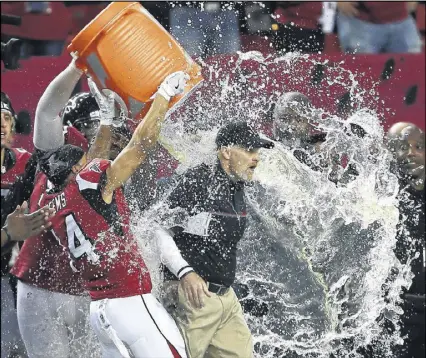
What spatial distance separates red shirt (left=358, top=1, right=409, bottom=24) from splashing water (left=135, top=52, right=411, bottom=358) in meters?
2.01

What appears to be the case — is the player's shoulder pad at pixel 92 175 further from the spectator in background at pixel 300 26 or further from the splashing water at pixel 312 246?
the spectator in background at pixel 300 26

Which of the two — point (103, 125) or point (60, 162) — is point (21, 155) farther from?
point (60, 162)

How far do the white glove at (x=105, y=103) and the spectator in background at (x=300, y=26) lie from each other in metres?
2.63

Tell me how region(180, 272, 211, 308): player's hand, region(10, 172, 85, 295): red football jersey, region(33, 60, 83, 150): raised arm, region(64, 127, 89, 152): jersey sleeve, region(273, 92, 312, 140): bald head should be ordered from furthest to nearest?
region(273, 92, 312, 140): bald head, region(64, 127, 89, 152): jersey sleeve, region(10, 172, 85, 295): red football jersey, region(33, 60, 83, 150): raised arm, region(180, 272, 211, 308): player's hand

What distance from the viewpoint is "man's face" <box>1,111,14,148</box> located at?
625 centimetres

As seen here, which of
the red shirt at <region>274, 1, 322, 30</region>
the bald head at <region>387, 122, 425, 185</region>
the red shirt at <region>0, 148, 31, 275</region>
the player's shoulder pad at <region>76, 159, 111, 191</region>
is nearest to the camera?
the player's shoulder pad at <region>76, 159, 111, 191</region>

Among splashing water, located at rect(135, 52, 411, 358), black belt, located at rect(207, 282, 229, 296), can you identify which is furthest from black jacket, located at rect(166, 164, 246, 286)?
splashing water, located at rect(135, 52, 411, 358)

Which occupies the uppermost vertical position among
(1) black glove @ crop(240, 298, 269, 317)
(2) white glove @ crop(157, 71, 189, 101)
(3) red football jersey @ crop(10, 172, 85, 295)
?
(2) white glove @ crop(157, 71, 189, 101)

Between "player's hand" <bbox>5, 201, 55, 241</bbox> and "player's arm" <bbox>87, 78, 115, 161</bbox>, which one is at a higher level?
"player's arm" <bbox>87, 78, 115, 161</bbox>

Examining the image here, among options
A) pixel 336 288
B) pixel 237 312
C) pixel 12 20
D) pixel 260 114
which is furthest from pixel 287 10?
pixel 237 312

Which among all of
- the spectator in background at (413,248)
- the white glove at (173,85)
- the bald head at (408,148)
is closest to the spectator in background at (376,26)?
the bald head at (408,148)

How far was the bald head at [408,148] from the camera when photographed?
6.72 metres

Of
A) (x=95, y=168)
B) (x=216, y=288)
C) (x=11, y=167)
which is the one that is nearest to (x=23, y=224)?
(x=95, y=168)

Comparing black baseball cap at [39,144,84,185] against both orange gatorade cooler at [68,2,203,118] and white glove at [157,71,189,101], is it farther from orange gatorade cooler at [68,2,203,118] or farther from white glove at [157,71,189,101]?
white glove at [157,71,189,101]
